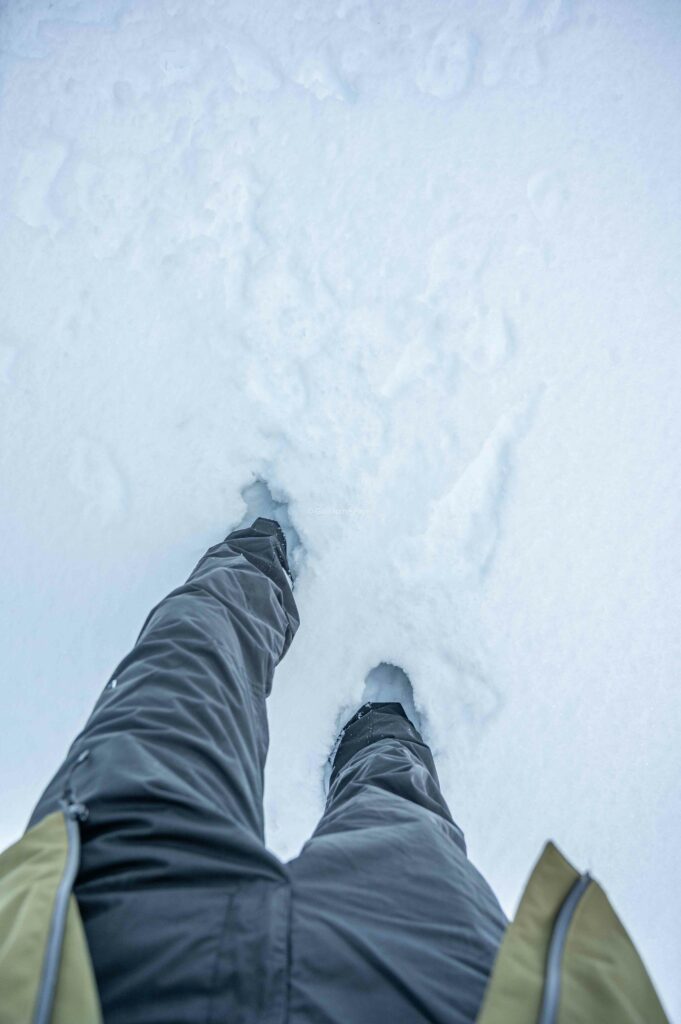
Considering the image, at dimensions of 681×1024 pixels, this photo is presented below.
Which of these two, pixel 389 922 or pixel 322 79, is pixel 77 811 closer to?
pixel 389 922

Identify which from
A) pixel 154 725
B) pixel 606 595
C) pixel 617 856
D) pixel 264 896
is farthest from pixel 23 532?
pixel 617 856

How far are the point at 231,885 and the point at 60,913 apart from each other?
153 millimetres

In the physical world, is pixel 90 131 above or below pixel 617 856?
above

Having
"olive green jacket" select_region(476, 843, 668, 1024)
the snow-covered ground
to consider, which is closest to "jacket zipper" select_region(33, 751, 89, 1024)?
"olive green jacket" select_region(476, 843, 668, 1024)

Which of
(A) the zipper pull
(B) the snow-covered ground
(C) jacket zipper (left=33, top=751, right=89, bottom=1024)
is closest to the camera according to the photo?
(C) jacket zipper (left=33, top=751, right=89, bottom=1024)

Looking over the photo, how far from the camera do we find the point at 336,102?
1413 millimetres

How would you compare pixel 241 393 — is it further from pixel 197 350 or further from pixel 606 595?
pixel 606 595

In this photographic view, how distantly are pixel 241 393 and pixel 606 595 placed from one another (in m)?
0.91

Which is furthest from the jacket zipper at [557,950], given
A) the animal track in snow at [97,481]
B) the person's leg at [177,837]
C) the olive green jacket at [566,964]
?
the animal track in snow at [97,481]

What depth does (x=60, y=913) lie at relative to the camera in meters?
0.50

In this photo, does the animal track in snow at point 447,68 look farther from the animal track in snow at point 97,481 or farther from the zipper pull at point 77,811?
the zipper pull at point 77,811

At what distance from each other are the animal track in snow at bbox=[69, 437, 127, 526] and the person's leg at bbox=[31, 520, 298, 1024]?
0.52 metres

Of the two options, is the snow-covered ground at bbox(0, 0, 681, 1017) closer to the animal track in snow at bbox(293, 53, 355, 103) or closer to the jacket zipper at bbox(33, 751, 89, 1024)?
the animal track in snow at bbox(293, 53, 355, 103)

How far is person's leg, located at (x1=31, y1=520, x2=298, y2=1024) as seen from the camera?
0.51 m
